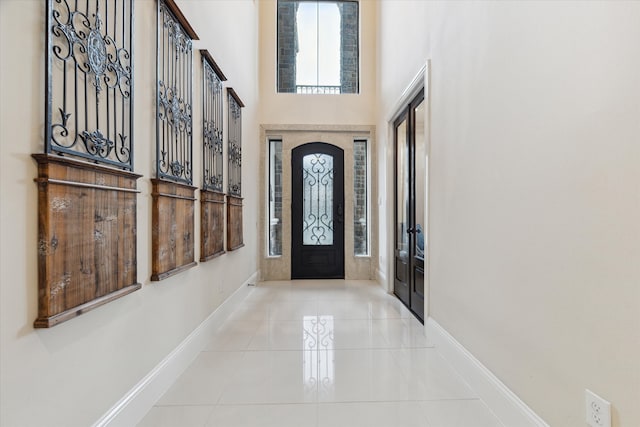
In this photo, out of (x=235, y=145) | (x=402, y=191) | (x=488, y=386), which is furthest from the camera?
(x=402, y=191)

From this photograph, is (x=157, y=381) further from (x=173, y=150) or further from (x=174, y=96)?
(x=174, y=96)

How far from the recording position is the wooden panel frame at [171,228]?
6.38 ft

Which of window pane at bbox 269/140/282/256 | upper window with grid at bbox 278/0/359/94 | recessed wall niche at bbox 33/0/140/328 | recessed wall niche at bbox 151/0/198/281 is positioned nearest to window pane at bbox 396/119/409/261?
upper window with grid at bbox 278/0/359/94

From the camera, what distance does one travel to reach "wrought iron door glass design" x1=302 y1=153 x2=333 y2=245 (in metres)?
5.58

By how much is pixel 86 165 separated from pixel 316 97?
4599mm

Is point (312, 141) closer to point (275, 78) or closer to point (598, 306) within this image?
point (275, 78)

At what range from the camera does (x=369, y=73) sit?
18.3 ft

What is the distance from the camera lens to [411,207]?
375 cm

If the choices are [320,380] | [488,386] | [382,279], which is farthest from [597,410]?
[382,279]

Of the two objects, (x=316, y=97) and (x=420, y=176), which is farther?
(x=316, y=97)

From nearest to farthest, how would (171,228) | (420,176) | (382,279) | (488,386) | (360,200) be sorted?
(488,386)
(171,228)
(420,176)
(382,279)
(360,200)

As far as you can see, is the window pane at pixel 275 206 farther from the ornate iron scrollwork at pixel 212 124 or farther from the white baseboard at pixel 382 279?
the ornate iron scrollwork at pixel 212 124

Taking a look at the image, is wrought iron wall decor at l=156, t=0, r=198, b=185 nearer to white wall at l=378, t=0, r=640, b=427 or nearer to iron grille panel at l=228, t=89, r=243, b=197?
iron grille panel at l=228, t=89, r=243, b=197

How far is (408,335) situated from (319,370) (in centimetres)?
102
